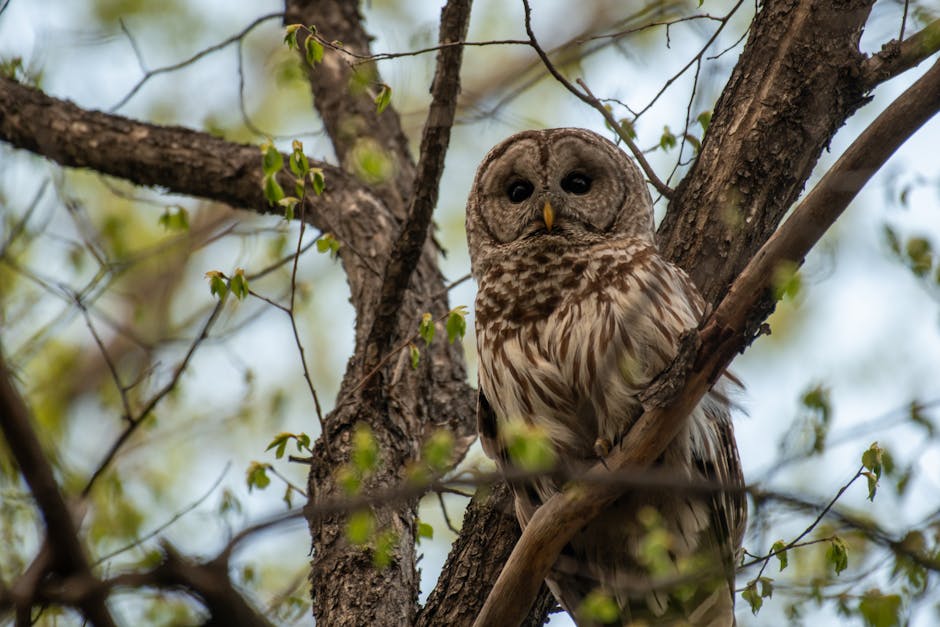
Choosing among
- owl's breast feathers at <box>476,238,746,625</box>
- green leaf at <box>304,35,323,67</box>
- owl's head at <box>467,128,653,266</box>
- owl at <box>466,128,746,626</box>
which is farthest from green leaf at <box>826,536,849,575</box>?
green leaf at <box>304,35,323,67</box>

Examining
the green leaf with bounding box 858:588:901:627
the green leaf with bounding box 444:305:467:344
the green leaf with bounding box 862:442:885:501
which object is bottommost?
the green leaf with bounding box 858:588:901:627

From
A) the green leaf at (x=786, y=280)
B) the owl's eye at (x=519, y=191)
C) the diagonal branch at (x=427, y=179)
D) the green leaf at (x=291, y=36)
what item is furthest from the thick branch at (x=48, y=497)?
the owl's eye at (x=519, y=191)

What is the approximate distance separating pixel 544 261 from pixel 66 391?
4073 mm

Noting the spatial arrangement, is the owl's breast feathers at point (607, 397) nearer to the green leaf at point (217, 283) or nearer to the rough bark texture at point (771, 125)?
the rough bark texture at point (771, 125)

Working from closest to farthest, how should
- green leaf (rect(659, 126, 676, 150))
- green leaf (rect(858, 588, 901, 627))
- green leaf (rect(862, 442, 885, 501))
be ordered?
A: 1. green leaf (rect(858, 588, 901, 627))
2. green leaf (rect(862, 442, 885, 501))
3. green leaf (rect(659, 126, 676, 150))

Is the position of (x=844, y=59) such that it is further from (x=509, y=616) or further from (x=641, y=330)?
(x=509, y=616)

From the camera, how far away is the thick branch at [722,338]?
2.71 m

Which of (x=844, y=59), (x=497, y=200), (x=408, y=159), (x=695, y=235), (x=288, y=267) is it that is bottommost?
(x=695, y=235)

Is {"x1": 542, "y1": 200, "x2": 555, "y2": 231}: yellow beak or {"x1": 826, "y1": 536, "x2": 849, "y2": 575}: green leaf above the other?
{"x1": 542, "y1": 200, "x2": 555, "y2": 231}: yellow beak

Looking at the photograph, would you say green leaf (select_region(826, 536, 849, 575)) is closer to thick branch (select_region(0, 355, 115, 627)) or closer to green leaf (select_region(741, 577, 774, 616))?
green leaf (select_region(741, 577, 774, 616))

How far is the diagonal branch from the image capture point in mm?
3811

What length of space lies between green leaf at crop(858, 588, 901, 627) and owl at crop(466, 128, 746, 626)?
958mm

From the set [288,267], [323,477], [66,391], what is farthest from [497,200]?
[66,391]

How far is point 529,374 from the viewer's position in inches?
145
